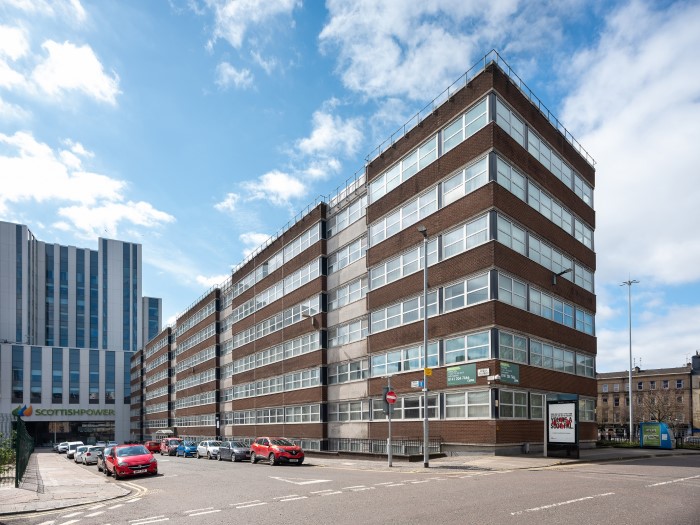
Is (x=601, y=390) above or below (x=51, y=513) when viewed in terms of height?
below

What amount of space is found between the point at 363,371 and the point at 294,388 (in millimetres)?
10750

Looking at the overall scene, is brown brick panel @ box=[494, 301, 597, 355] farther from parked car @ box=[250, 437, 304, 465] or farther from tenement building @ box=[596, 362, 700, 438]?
tenement building @ box=[596, 362, 700, 438]

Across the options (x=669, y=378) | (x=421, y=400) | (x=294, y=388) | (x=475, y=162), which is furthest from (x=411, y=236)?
(x=669, y=378)

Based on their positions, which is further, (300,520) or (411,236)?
(411,236)

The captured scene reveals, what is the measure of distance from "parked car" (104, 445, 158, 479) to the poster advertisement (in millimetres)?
17772

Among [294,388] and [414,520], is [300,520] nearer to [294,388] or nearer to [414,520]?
[414,520]

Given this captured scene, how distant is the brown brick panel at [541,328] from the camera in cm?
2986

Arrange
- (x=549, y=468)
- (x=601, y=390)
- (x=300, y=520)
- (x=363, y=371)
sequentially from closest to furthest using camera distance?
(x=300, y=520)
(x=549, y=468)
(x=363, y=371)
(x=601, y=390)

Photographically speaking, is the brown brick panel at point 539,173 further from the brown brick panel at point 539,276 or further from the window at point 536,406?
the window at point 536,406

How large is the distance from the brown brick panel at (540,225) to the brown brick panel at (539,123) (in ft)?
17.1

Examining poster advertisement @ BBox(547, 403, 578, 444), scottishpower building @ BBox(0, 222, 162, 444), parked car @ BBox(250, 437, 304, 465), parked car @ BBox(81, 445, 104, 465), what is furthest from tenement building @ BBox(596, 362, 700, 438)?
scottishpower building @ BBox(0, 222, 162, 444)

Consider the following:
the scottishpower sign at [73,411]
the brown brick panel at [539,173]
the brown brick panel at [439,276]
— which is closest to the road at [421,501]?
the brown brick panel at [439,276]

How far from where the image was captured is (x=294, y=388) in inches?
1913

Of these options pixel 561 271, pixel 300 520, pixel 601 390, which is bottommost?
pixel 601 390
